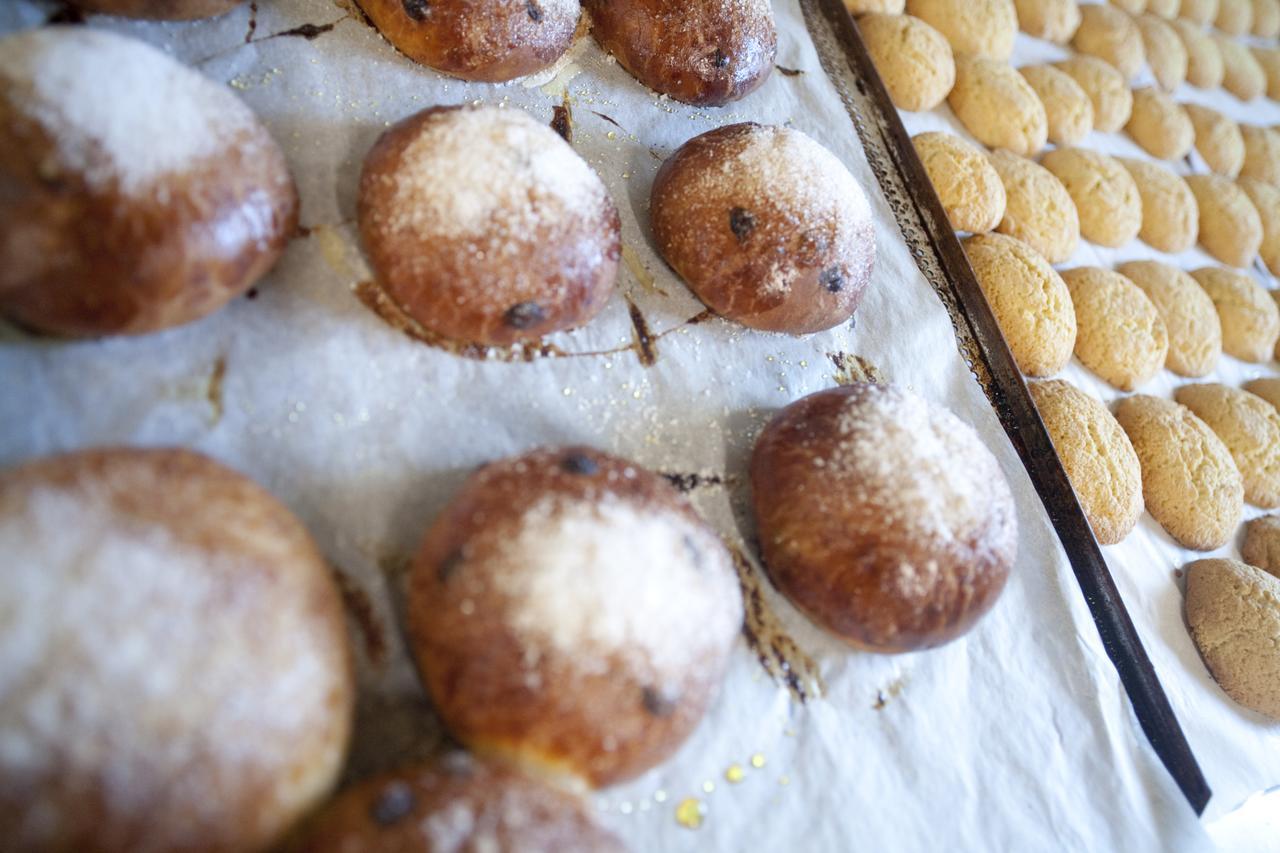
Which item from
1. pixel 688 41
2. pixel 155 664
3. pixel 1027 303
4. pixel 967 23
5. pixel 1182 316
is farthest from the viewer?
pixel 967 23

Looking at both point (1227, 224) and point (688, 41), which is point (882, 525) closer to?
point (688, 41)

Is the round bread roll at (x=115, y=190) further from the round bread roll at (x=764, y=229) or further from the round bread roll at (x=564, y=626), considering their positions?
the round bread roll at (x=764, y=229)

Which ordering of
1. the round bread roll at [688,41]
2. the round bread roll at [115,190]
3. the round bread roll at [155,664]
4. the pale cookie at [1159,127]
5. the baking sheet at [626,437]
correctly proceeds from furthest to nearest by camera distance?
the pale cookie at [1159,127] < the round bread roll at [688,41] < the baking sheet at [626,437] < the round bread roll at [115,190] < the round bread roll at [155,664]

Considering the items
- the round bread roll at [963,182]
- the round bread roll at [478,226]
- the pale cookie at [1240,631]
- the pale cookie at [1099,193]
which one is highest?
the round bread roll at [478,226]

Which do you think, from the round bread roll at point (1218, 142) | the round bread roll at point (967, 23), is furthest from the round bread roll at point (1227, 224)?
the round bread roll at point (967, 23)

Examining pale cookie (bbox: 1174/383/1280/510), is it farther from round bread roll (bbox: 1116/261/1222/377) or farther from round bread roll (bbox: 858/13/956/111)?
round bread roll (bbox: 858/13/956/111)

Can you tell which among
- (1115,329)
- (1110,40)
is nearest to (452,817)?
(1115,329)
